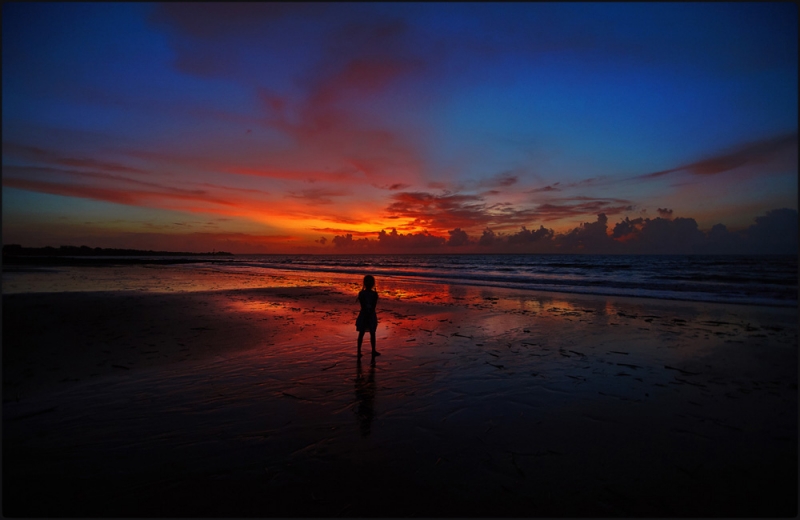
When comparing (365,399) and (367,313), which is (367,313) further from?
(365,399)

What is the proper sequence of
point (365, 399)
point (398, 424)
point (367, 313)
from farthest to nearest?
point (367, 313) → point (365, 399) → point (398, 424)

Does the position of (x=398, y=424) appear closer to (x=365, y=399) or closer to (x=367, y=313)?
(x=365, y=399)

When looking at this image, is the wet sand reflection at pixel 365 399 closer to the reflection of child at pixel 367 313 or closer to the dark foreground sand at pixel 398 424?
the dark foreground sand at pixel 398 424

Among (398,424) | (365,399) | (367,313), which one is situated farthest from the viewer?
(367,313)

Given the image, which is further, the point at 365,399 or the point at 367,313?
the point at 367,313

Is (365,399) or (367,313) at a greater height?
(367,313)

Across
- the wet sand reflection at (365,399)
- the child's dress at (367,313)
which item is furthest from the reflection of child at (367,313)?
the wet sand reflection at (365,399)

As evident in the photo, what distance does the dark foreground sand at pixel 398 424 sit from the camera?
4.07 metres

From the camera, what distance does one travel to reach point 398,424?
5.75 metres

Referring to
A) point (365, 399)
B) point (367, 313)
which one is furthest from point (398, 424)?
point (367, 313)

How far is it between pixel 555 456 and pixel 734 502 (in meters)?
1.96

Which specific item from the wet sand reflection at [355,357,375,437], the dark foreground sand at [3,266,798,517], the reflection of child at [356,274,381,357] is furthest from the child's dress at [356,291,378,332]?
the wet sand reflection at [355,357,375,437]

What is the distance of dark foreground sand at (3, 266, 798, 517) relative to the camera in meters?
4.07

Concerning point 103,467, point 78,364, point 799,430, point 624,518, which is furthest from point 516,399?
point 78,364
